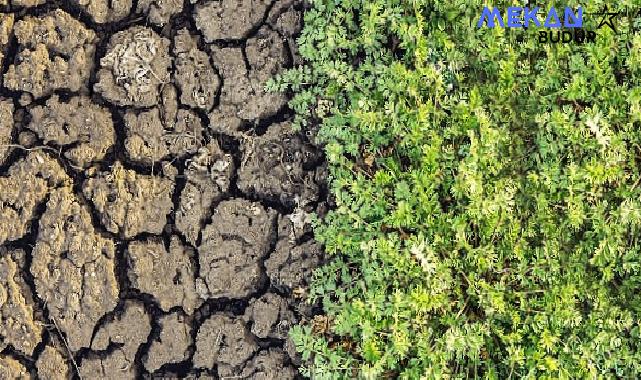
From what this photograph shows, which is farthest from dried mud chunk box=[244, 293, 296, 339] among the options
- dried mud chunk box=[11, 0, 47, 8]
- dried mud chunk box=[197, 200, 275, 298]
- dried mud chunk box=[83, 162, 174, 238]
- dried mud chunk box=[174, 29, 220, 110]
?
dried mud chunk box=[11, 0, 47, 8]

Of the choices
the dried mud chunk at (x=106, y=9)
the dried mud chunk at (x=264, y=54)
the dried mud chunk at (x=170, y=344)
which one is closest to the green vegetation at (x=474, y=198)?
the dried mud chunk at (x=264, y=54)

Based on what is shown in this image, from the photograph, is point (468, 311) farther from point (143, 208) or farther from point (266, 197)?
point (143, 208)

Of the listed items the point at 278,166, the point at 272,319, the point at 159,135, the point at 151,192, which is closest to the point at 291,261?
the point at 272,319

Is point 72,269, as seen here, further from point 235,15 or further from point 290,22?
point 290,22

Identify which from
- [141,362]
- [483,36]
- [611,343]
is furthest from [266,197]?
[611,343]

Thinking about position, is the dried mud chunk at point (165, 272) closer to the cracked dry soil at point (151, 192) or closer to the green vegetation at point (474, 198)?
the cracked dry soil at point (151, 192)

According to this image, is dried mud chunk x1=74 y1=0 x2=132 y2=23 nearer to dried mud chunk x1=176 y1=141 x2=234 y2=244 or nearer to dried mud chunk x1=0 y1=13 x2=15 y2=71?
dried mud chunk x1=0 y1=13 x2=15 y2=71
